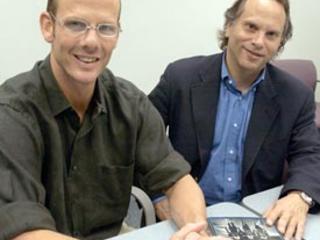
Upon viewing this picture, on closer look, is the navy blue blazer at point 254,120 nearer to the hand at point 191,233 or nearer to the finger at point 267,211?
the finger at point 267,211

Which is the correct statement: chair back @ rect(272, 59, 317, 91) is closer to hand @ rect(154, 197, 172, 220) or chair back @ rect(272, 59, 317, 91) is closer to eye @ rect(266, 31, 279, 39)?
eye @ rect(266, 31, 279, 39)

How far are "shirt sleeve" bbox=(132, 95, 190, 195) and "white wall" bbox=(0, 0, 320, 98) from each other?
46.8 inches

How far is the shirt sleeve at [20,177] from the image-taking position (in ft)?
3.62

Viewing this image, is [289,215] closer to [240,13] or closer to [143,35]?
[240,13]

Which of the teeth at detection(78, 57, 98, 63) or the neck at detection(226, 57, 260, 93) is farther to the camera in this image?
the neck at detection(226, 57, 260, 93)

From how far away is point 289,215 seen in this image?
146 centimetres

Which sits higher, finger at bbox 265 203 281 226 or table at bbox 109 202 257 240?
finger at bbox 265 203 281 226

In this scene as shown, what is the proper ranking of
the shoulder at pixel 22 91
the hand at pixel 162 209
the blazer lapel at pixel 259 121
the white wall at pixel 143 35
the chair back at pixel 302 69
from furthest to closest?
the chair back at pixel 302 69
the white wall at pixel 143 35
the blazer lapel at pixel 259 121
the hand at pixel 162 209
the shoulder at pixel 22 91

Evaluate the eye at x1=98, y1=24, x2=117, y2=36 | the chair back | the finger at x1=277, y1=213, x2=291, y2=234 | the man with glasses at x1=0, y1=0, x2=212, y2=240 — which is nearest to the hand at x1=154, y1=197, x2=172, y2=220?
the man with glasses at x1=0, y1=0, x2=212, y2=240

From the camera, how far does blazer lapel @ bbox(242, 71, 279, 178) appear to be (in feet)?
6.20

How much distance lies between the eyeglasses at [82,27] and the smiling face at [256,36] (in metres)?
0.76

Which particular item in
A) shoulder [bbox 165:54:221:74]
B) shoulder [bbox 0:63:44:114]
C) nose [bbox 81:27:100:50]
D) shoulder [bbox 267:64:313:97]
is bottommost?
shoulder [bbox 267:64:313:97]

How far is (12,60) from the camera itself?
247cm

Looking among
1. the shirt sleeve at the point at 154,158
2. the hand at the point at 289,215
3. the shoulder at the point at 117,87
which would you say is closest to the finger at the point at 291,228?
the hand at the point at 289,215
